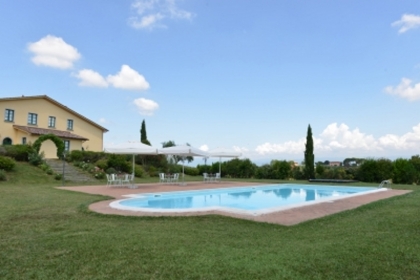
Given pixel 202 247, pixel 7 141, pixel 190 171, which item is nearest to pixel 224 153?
pixel 190 171

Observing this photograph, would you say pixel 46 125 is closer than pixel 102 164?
No

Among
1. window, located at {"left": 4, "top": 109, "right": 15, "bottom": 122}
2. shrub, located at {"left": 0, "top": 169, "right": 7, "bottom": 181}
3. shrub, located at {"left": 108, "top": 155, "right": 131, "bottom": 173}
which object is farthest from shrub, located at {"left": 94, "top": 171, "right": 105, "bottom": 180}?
window, located at {"left": 4, "top": 109, "right": 15, "bottom": 122}

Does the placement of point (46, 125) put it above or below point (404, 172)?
above

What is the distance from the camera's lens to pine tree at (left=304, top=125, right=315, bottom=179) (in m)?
27.6

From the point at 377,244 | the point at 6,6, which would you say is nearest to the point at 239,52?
the point at 6,6

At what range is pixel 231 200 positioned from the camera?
49.1 ft

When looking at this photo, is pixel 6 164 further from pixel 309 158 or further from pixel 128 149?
pixel 309 158

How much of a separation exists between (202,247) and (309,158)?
24.4 meters

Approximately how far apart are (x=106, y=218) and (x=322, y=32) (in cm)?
1621

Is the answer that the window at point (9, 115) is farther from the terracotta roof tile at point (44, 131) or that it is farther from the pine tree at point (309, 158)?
the pine tree at point (309, 158)

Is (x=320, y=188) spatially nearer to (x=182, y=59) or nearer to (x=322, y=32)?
(x=322, y=32)

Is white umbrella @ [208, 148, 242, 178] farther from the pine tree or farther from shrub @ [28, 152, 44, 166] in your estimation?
shrub @ [28, 152, 44, 166]

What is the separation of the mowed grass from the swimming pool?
5.81ft

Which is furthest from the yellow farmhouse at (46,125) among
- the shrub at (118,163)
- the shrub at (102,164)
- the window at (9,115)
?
the shrub at (118,163)
